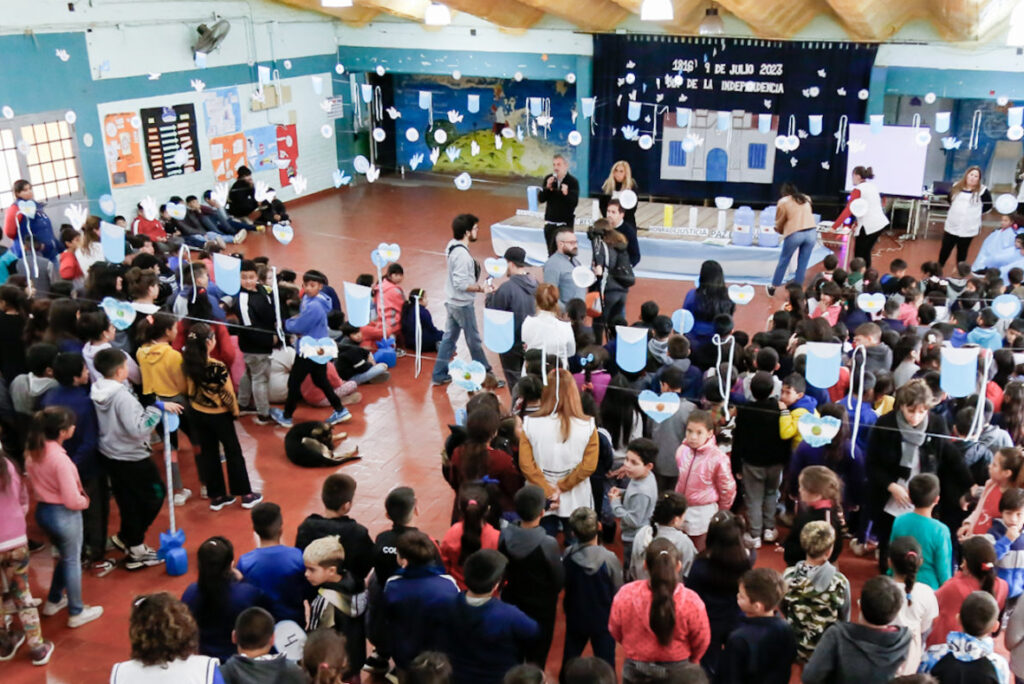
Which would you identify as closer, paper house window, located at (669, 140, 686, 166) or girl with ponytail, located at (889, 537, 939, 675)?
girl with ponytail, located at (889, 537, 939, 675)

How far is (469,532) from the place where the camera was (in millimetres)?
3910

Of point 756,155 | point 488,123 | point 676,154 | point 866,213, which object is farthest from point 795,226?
point 488,123

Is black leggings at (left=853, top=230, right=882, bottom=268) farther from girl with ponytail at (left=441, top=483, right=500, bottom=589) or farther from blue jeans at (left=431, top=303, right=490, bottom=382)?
girl with ponytail at (left=441, top=483, right=500, bottom=589)

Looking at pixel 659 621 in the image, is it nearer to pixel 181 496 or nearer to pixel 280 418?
pixel 181 496

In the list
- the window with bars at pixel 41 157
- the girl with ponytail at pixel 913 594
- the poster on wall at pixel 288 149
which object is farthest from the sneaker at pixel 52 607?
the poster on wall at pixel 288 149

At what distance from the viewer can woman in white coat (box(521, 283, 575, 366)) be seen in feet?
19.0

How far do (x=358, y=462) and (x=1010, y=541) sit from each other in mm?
4243

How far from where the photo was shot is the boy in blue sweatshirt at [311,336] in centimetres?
647

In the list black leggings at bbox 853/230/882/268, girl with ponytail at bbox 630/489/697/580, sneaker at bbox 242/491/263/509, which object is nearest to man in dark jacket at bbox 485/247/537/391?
sneaker at bbox 242/491/263/509

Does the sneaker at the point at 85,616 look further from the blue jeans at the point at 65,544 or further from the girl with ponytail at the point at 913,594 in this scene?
the girl with ponytail at the point at 913,594

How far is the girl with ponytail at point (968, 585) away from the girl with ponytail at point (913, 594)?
8 cm

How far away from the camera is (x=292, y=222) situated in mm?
13836

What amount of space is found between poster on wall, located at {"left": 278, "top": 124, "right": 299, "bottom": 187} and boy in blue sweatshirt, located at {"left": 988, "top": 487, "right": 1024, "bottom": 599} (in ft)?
41.9

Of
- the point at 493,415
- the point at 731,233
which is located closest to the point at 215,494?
the point at 493,415
